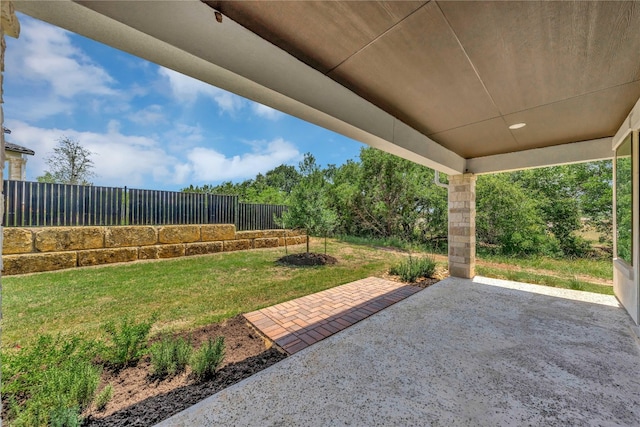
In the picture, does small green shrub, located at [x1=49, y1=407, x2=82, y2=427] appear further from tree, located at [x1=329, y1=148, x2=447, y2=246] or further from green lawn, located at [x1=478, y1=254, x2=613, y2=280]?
Result: tree, located at [x1=329, y1=148, x2=447, y2=246]

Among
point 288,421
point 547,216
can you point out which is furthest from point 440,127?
point 547,216

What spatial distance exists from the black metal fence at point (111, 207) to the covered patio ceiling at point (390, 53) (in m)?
5.94

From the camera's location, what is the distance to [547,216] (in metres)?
7.97

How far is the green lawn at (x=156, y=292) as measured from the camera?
282cm

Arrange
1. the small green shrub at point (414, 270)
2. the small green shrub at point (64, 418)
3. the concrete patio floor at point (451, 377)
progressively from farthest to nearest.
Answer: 1. the small green shrub at point (414, 270)
2. the concrete patio floor at point (451, 377)
3. the small green shrub at point (64, 418)

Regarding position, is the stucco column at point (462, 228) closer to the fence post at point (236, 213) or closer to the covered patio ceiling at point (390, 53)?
the covered patio ceiling at point (390, 53)

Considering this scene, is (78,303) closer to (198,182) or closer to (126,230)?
(126,230)

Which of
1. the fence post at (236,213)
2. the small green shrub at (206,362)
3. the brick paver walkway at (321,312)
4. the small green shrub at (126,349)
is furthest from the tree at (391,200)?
the small green shrub at (126,349)

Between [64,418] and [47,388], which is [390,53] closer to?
[64,418]

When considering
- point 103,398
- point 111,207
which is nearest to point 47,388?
point 103,398

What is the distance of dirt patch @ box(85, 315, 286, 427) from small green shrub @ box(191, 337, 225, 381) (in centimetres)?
5

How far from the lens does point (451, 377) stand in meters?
1.96

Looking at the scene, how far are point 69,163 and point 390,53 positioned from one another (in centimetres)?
1632

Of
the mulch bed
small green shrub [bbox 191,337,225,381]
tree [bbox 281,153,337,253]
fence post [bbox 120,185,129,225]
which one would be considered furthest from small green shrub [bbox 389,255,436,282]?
fence post [bbox 120,185,129,225]
